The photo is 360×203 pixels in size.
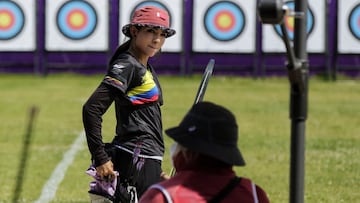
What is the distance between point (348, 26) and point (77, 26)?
6391mm

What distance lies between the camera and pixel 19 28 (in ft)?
67.7

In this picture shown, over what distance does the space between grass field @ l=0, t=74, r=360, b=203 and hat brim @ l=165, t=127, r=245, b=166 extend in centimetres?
436

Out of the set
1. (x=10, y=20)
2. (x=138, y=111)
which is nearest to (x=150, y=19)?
(x=138, y=111)

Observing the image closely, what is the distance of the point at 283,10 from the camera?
248cm

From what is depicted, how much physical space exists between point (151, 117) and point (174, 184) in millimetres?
1706

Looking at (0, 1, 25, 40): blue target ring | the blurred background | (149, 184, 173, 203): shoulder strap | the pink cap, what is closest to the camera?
(149, 184, 173, 203): shoulder strap

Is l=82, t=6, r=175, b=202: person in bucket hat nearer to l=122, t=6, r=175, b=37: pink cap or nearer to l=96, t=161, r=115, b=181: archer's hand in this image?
l=122, t=6, r=175, b=37: pink cap

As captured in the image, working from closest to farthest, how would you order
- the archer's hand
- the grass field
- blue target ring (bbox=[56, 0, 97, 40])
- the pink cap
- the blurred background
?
the archer's hand, the pink cap, the grass field, the blurred background, blue target ring (bbox=[56, 0, 97, 40])

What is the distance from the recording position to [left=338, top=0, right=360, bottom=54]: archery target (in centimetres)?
2058

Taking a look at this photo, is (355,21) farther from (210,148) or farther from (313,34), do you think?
(210,148)

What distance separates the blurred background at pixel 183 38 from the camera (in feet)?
66.8

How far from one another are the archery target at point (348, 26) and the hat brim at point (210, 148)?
59.5 feet

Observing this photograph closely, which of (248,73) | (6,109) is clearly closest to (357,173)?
(6,109)

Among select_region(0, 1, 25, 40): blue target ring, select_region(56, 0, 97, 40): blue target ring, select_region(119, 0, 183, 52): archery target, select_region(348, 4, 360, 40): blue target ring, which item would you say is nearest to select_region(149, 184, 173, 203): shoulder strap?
select_region(119, 0, 183, 52): archery target
